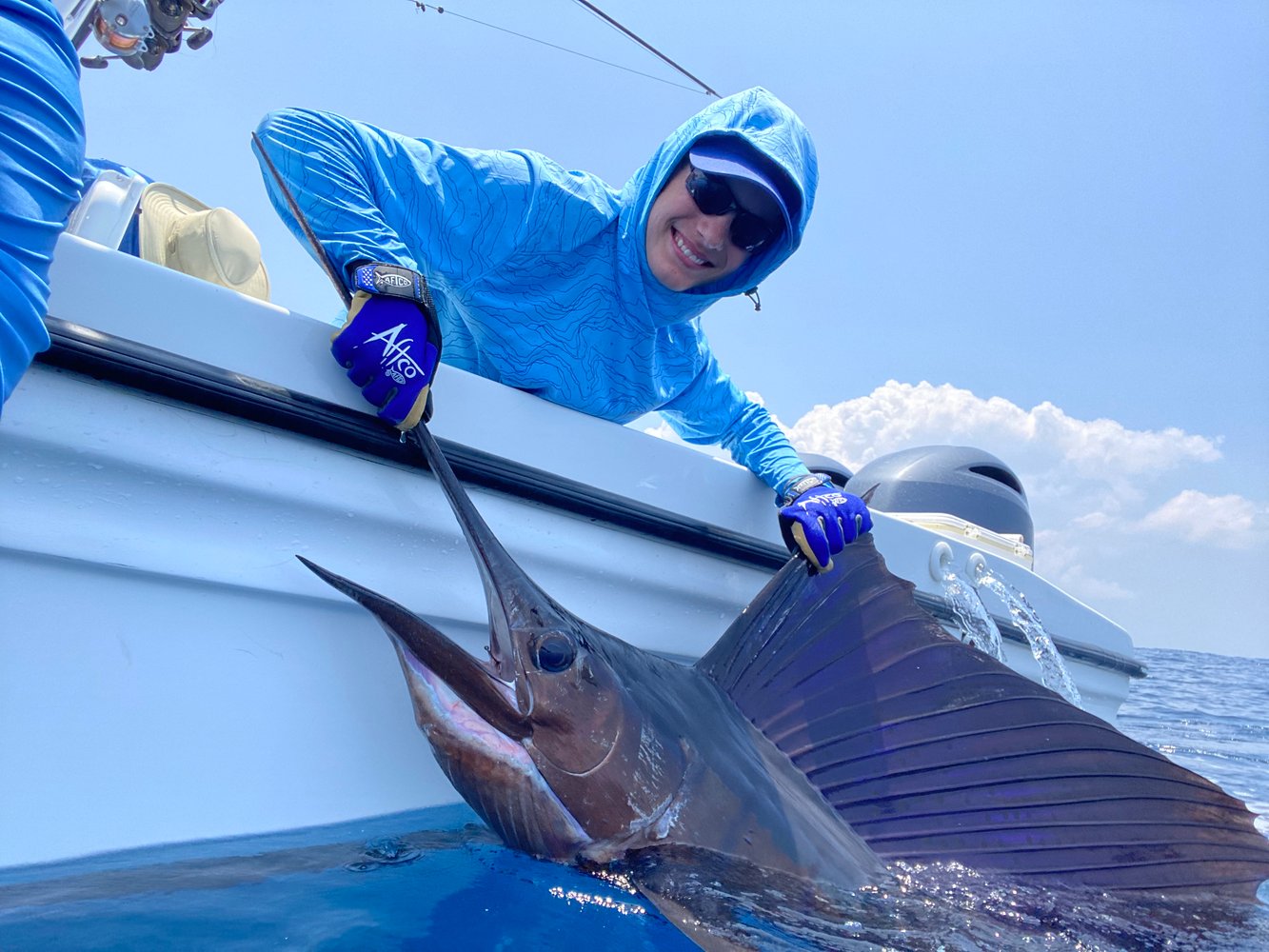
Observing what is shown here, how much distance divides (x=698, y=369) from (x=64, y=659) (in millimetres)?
1999

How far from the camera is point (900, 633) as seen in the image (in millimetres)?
1909

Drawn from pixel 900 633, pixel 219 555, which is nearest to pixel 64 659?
pixel 219 555

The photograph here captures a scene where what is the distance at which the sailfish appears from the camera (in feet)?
4.34

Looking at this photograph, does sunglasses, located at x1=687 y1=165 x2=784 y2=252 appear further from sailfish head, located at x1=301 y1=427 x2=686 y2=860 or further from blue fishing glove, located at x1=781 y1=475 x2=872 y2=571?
sailfish head, located at x1=301 y1=427 x2=686 y2=860

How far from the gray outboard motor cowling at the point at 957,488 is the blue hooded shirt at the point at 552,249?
5.13 ft

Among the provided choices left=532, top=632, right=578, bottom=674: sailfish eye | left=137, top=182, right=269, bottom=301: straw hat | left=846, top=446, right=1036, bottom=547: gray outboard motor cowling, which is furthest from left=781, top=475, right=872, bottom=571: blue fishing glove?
left=846, top=446, right=1036, bottom=547: gray outboard motor cowling

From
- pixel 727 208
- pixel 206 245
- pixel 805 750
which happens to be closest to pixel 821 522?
pixel 805 750

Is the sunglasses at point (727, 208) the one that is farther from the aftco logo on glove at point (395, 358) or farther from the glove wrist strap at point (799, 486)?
the aftco logo on glove at point (395, 358)

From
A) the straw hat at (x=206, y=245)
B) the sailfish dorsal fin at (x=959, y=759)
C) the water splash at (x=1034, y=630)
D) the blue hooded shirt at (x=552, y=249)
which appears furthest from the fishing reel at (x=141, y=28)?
the water splash at (x=1034, y=630)

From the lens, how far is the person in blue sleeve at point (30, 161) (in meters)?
0.78

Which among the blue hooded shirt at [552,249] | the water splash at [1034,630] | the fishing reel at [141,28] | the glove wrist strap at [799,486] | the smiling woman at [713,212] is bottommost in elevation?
the glove wrist strap at [799,486]

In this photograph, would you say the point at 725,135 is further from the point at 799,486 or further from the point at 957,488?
the point at 957,488

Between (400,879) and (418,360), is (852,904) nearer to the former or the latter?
(400,879)

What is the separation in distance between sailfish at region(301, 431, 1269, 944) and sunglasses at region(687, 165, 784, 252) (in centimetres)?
90
